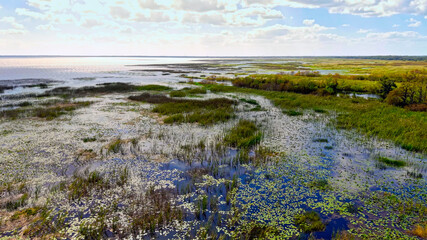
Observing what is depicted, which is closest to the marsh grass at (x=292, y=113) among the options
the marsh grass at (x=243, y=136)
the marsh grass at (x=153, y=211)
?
the marsh grass at (x=243, y=136)

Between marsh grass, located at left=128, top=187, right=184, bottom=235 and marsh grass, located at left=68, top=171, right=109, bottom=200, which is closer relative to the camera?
marsh grass, located at left=128, top=187, right=184, bottom=235

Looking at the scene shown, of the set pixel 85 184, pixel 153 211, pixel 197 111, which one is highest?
pixel 197 111

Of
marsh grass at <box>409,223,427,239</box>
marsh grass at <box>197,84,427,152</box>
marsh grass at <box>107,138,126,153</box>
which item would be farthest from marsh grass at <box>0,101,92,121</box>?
marsh grass at <box>409,223,427,239</box>

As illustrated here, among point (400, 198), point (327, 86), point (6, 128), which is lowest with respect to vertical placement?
point (400, 198)

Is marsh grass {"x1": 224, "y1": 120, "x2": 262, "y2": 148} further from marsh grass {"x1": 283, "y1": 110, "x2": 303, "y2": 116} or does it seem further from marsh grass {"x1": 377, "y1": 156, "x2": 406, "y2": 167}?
marsh grass {"x1": 377, "y1": 156, "x2": 406, "y2": 167}

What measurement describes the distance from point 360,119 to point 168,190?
66.5ft

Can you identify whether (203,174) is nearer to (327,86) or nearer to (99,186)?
(99,186)

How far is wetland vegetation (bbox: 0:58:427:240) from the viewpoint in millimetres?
8625

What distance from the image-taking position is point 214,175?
12.5 m

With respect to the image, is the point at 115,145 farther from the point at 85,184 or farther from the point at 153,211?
the point at 153,211

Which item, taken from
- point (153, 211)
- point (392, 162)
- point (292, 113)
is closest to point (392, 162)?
point (392, 162)

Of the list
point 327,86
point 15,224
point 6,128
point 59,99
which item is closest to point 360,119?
point 327,86

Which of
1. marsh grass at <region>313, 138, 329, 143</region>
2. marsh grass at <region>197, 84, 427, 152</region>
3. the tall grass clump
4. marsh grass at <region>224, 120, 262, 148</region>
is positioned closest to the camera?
the tall grass clump

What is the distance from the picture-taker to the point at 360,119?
22.6 meters
